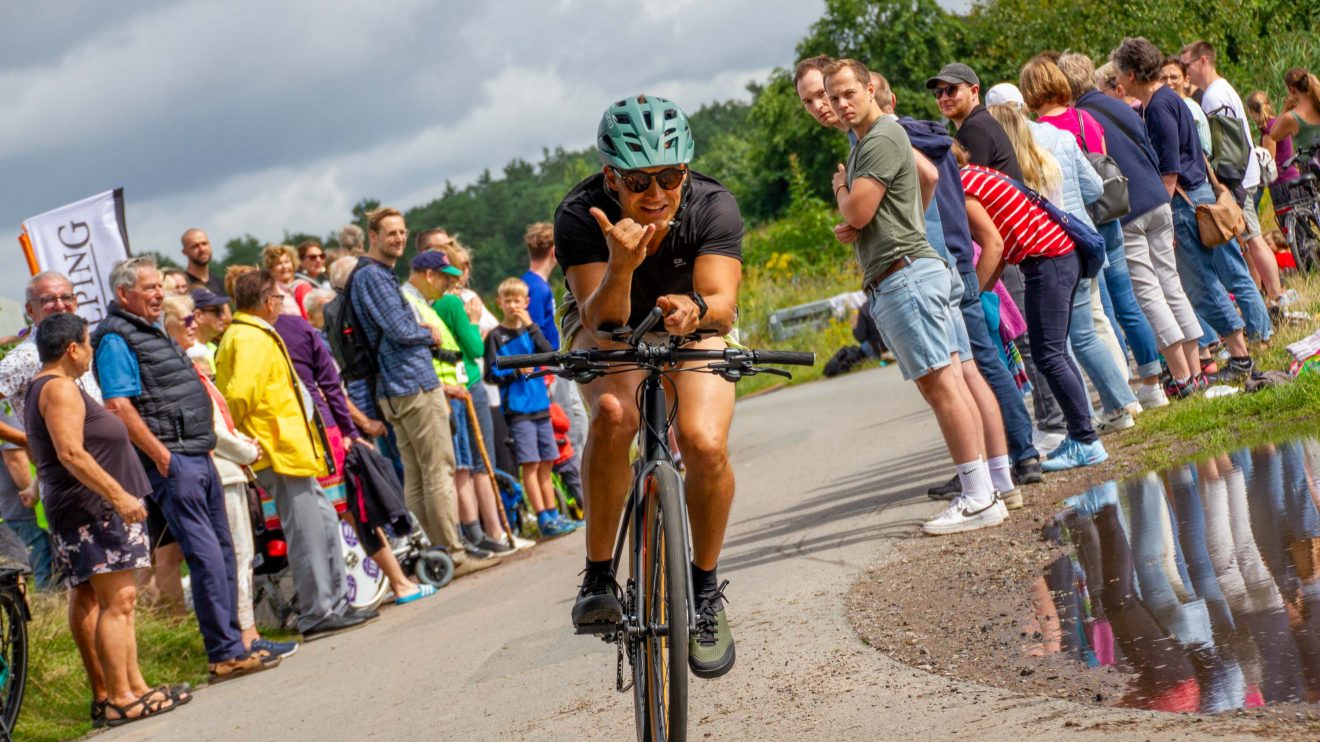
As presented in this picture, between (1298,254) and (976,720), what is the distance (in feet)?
36.1

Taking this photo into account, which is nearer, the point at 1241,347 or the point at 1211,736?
the point at 1211,736

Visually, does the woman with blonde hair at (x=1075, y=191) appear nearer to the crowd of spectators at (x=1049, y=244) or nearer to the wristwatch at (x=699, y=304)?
the crowd of spectators at (x=1049, y=244)

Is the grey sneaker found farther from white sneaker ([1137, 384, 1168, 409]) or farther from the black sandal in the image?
white sneaker ([1137, 384, 1168, 409])

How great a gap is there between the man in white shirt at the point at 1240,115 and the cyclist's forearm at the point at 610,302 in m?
8.84

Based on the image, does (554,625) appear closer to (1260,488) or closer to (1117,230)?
(1260,488)

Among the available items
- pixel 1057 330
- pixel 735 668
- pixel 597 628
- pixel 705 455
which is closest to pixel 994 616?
pixel 735 668

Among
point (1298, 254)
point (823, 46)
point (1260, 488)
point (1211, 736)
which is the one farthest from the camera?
point (823, 46)

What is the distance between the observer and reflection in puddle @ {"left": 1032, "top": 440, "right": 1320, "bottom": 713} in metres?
4.52

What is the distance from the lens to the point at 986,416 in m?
8.33

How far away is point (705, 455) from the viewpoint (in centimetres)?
527

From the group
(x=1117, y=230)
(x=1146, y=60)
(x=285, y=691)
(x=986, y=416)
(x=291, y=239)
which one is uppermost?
(x=291, y=239)

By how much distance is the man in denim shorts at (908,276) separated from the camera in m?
7.71

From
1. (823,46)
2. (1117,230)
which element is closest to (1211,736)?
(1117,230)

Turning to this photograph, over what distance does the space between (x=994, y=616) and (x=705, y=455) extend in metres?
1.59
